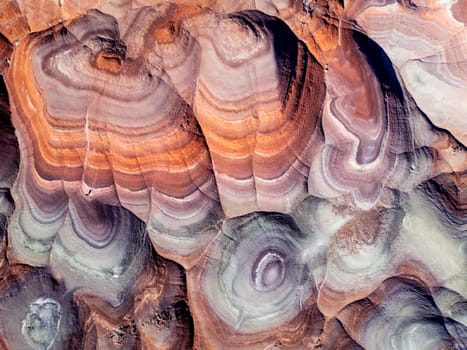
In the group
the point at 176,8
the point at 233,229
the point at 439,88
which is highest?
the point at 176,8

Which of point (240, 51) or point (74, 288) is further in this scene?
point (74, 288)

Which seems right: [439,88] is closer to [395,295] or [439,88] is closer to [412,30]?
[412,30]

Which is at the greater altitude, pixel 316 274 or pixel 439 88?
pixel 439 88

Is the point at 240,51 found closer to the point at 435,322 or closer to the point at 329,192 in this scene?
the point at 329,192

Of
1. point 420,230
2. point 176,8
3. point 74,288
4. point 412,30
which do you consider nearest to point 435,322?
point 420,230

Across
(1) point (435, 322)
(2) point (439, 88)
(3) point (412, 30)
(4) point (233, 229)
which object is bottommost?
(1) point (435, 322)

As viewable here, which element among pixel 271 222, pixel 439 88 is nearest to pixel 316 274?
pixel 271 222
